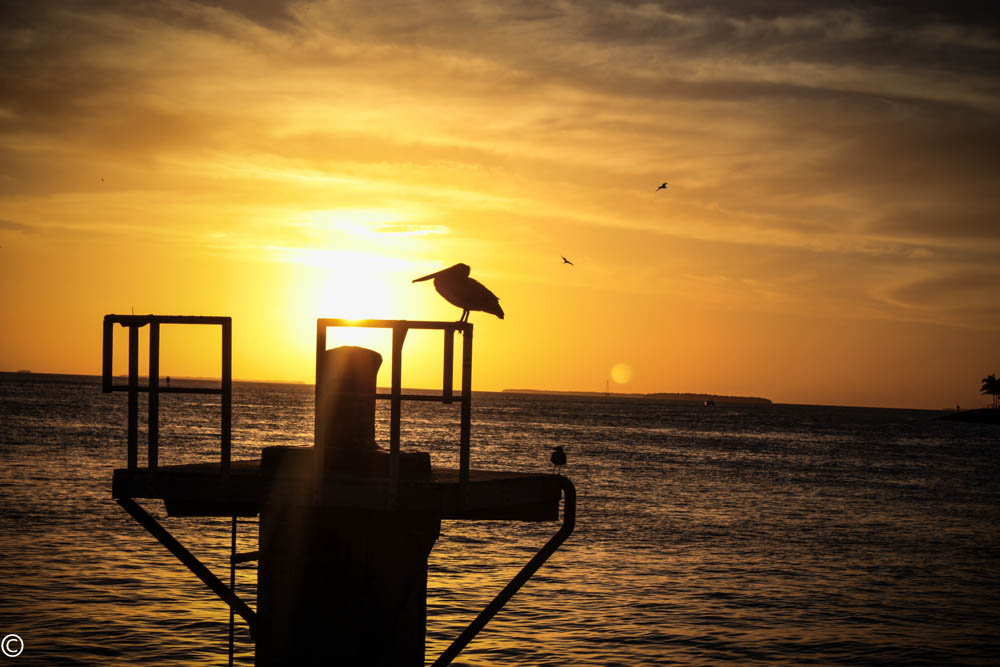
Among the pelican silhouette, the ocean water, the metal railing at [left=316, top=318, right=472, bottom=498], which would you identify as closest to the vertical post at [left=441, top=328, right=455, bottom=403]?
the metal railing at [left=316, top=318, right=472, bottom=498]

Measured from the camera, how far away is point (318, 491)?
7773 mm

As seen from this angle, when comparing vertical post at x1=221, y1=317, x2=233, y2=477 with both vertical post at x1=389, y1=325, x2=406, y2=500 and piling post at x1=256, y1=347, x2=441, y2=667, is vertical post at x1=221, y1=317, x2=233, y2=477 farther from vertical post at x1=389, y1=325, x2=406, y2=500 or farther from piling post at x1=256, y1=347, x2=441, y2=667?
vertical post at x1=389, y1=325, x2=406, y2=500

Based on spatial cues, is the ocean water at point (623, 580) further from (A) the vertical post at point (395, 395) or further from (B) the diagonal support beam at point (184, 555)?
(A) the vertical post at point (395, 395)

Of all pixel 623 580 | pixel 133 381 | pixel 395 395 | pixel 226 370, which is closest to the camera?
pixel 395 395

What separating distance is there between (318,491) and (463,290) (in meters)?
2.33

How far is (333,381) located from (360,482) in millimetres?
1098

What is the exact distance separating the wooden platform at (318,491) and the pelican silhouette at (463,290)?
61.3 inches

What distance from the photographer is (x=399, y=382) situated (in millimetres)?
7508

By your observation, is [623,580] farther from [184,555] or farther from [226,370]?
[226,370]

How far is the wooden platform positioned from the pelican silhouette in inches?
61.3

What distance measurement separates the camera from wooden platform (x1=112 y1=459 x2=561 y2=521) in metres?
7.78

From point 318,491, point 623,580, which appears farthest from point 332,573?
point 623,580

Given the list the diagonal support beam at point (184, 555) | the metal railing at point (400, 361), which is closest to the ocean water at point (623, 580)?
the diagonal support beam at point (184, 555)

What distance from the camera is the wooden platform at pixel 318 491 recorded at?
778 centimetres
